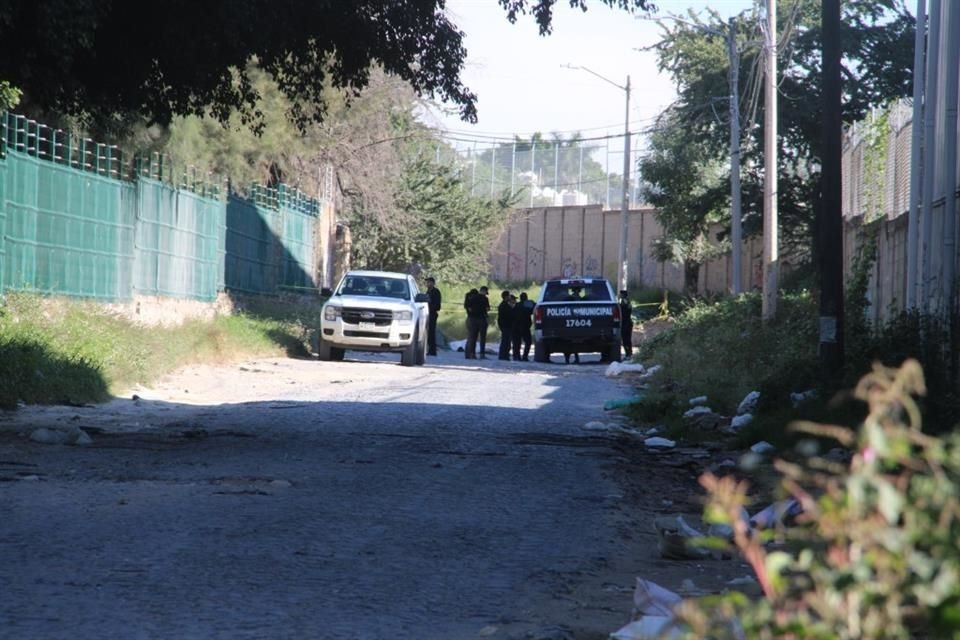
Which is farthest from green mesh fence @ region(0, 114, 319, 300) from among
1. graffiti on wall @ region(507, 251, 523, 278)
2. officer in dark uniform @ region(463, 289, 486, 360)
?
graffiti on wall @ region(507, 251, 523, 278)

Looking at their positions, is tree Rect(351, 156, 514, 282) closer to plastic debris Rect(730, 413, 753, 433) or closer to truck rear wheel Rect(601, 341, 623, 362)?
truck rear wheel Rect(601, 341, 623, 362)

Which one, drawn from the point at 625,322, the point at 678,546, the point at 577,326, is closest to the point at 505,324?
the point at 577,326

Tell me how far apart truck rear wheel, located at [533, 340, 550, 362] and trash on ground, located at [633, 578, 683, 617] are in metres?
28.6


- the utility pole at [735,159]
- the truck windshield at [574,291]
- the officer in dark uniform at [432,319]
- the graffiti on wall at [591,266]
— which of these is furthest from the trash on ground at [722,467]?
the graffiti on wall at [591,266]

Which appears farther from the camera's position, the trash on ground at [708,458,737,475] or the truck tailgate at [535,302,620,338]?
the truck tailgate at [535,302,620,338]

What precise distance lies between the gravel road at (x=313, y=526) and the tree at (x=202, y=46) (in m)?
3.27

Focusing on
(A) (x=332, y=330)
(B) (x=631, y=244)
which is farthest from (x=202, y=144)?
(B) (x=631, y=244)

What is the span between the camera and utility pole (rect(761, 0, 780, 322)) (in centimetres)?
2970

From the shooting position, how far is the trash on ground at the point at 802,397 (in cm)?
1513

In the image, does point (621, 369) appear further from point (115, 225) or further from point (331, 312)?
point (115, 225)

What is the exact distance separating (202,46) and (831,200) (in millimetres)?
6823

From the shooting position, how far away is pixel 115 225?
23.9 meters

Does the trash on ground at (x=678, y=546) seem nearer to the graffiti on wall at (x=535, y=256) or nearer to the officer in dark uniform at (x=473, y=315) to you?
the officer in dark uniform at (x=473, y=315)

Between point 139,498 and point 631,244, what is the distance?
63.9m
